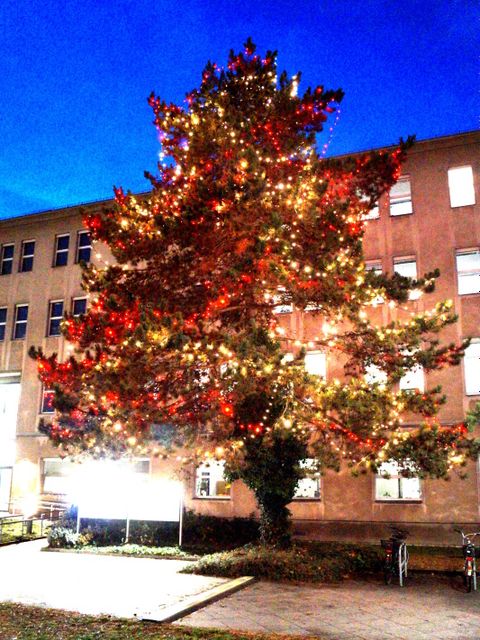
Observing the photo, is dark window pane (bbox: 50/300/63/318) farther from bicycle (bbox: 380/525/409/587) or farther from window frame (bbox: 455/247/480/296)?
bicycle (bbox: 380/525/409/587)

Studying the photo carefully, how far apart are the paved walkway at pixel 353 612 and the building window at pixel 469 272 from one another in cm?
1056

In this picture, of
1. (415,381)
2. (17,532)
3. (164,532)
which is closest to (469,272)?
(415,381)

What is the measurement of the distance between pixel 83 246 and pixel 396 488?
16.8 metres

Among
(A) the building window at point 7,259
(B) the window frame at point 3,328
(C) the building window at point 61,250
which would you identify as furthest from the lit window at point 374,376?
(A) the building window at point 7,259

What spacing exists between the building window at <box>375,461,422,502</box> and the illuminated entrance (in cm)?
1536

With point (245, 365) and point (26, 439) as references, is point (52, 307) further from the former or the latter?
point (245, 365)

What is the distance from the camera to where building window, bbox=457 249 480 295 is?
1862 cm

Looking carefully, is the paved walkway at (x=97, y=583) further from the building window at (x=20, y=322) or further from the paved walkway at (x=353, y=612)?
the building window at (x=20, y=322)

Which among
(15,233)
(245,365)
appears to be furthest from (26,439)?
(245,365)

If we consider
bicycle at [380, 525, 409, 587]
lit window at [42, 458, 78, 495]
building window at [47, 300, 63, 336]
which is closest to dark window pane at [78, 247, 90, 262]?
building window at [47, 300, 63, 336]

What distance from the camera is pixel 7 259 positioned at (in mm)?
26656

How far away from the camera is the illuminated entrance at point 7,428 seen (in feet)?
79.9

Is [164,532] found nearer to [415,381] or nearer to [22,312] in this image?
[415,381]

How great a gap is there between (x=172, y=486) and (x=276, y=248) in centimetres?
750
